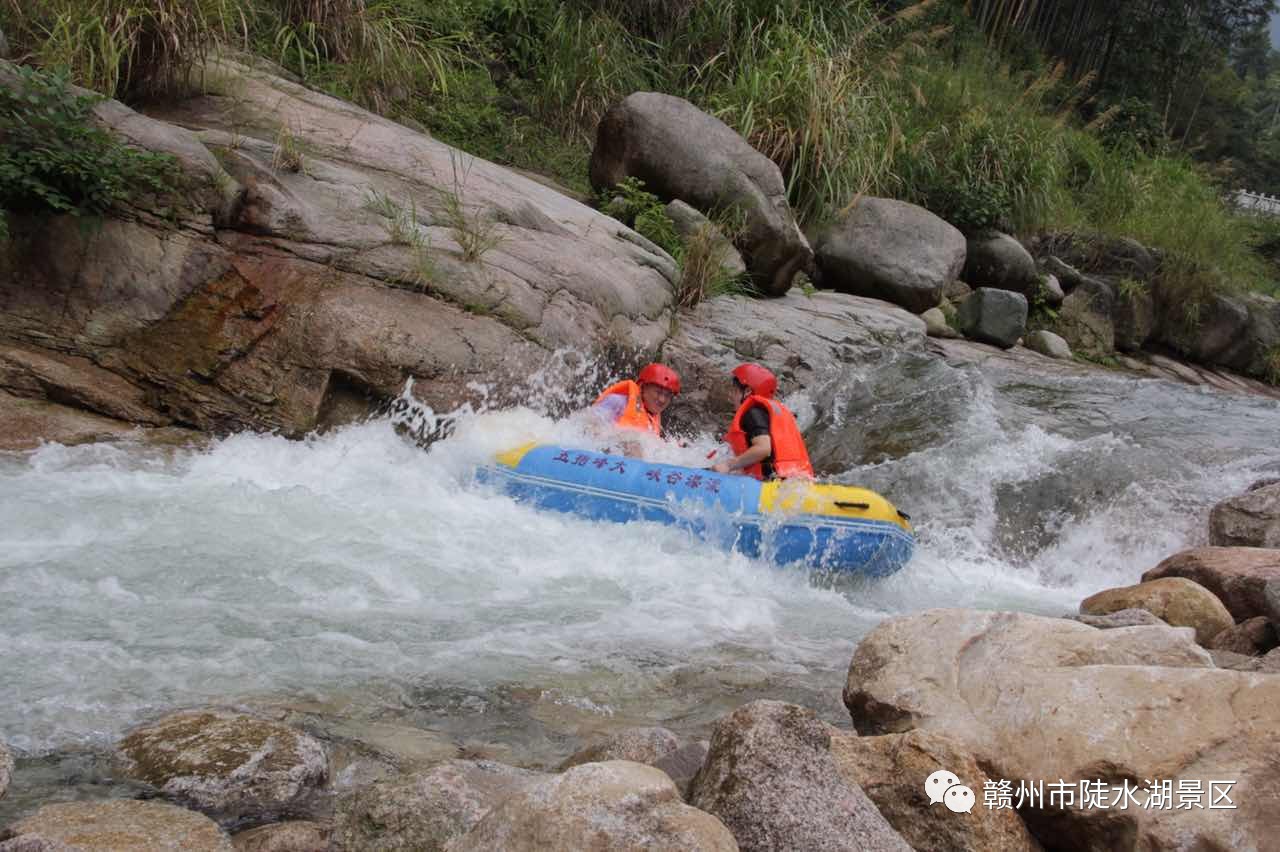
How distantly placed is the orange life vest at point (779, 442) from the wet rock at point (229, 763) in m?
3.60

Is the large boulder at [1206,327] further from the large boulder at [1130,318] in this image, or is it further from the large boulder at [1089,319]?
the large boulder at [1089,319]

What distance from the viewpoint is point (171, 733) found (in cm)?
254

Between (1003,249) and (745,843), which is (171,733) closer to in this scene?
(745,843)

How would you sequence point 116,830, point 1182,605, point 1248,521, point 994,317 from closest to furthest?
1. point 116,830
2. point 1182,605
3. point 1248,521
4. point 994,317

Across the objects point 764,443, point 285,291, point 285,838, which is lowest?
point 764,443

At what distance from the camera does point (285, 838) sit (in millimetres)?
2164

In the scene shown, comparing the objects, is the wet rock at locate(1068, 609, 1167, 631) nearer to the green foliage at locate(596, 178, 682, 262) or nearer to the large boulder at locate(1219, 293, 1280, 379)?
the green foliage at locate(596, 178, 682, 262)

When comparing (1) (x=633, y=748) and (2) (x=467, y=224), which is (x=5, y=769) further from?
(2) (x=467, y=224)

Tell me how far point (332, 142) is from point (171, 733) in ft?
17.6

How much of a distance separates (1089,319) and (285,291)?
31.1 ft

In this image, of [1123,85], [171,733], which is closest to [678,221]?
[171,733]

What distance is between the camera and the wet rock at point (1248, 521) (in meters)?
5.57

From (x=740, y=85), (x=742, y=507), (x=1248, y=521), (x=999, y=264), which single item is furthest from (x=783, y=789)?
(x=999, y=264)

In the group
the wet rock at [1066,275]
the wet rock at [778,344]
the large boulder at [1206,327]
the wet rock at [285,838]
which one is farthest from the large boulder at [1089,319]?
the wet rock at [285,838]
